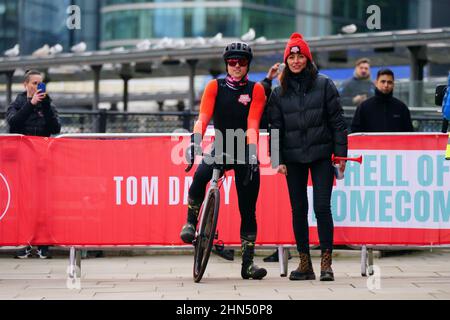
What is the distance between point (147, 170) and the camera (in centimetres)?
1051

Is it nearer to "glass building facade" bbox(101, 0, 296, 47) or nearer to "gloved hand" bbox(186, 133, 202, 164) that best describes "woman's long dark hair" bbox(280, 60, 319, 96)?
"gloved hand" bbox(186, 133, 202, 164)

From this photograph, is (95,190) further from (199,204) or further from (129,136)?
(199,204)

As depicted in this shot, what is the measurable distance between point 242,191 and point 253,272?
647 mm

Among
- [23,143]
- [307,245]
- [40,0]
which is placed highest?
[40,0]

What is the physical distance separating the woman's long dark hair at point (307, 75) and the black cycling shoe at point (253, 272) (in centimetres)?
140

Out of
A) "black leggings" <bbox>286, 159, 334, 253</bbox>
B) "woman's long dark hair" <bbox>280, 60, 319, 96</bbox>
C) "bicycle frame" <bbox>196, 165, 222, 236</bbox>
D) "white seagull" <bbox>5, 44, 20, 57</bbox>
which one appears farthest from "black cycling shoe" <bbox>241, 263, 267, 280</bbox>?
"white seagull" <bbox>5, 44, 20, 57</bbox>

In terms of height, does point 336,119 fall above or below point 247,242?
above

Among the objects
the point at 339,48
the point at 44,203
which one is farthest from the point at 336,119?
the point at 339,48

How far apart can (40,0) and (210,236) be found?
67.4m

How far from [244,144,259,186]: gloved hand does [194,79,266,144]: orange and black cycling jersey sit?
0.17 meters

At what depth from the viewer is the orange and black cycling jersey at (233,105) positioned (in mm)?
9445

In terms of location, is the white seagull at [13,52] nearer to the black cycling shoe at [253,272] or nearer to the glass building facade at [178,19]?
the black cycling shoe at [253,272]

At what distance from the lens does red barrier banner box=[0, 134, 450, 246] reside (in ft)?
33.9

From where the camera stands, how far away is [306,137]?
30.9 ft
